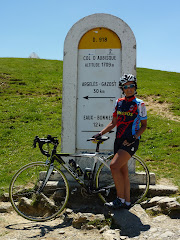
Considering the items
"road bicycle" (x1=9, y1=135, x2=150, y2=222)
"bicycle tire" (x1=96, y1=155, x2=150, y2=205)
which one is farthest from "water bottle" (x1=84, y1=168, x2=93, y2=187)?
"bicycle tire" (x1=96, y1=155, x2=150, y2=205)

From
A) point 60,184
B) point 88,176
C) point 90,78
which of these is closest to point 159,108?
point 90,78

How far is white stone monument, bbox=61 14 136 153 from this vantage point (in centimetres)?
651

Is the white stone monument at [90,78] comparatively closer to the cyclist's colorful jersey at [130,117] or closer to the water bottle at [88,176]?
the water bottle at [88,176]

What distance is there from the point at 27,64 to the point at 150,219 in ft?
84.4

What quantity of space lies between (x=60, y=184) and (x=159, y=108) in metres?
10.5

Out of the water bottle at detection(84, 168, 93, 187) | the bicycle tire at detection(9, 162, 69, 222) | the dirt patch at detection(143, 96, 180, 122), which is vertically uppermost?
the dirt patch at detection(143, 96, 180, 122)

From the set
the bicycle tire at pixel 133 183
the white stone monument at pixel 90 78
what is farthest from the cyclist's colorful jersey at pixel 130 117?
the white stone monument at pixel 90 78

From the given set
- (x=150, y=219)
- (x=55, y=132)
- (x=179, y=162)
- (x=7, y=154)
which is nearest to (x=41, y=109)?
(x=55, y=132)

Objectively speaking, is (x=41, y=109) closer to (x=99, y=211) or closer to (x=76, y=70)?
(x=76, y=70)

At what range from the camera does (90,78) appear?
657 centimetres

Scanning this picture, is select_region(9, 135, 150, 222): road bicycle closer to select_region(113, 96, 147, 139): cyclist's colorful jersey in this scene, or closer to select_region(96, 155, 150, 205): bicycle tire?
select_region(96, 155, 150, 205): bicycle tire

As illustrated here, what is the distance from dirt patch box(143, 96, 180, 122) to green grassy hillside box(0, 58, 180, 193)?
0.50ft

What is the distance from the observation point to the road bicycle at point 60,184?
5398 millimetres

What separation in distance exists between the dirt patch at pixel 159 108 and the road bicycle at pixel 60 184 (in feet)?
27.3
